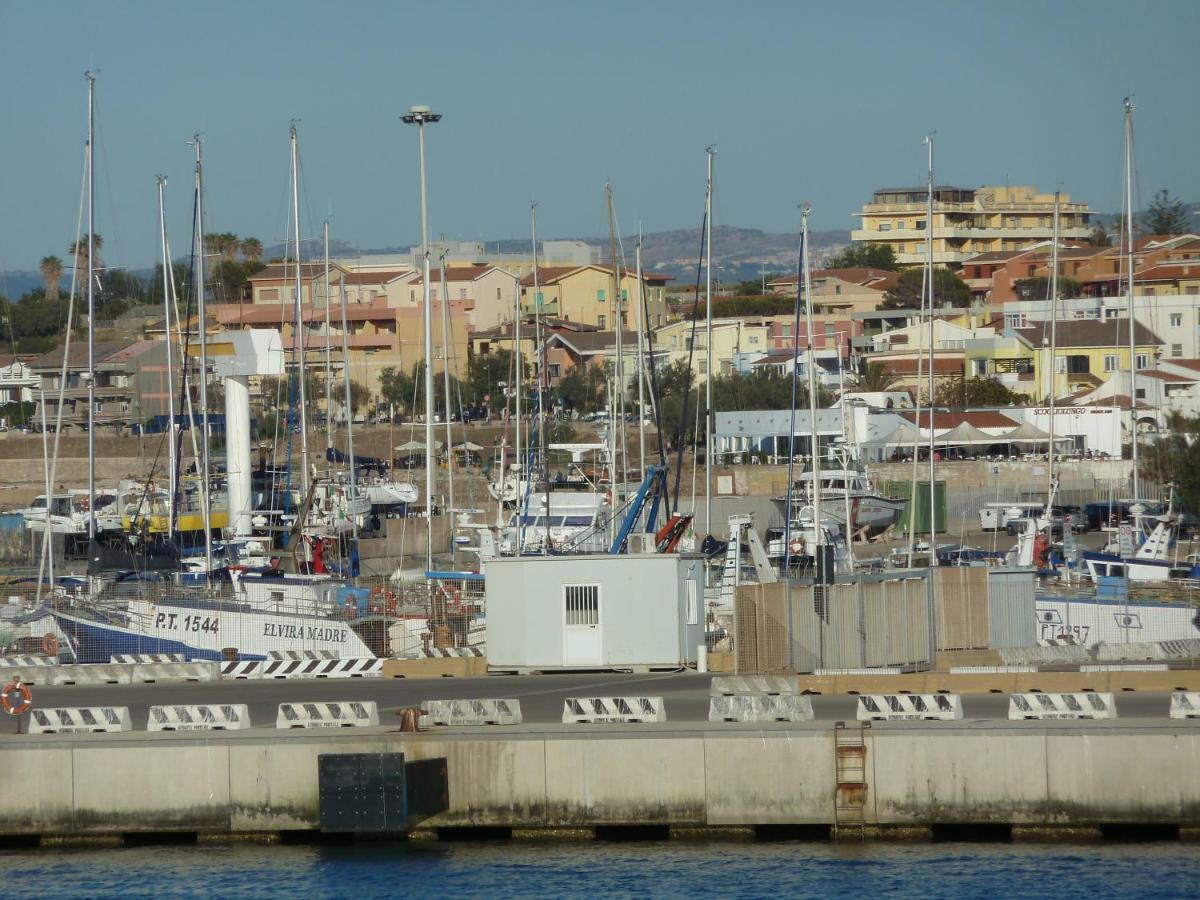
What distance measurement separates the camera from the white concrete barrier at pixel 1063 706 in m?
21.8

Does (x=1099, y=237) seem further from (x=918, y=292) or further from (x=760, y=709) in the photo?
(x=760, y=709)

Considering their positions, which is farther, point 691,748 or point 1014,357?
point 1014,357

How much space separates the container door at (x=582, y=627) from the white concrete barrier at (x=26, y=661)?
9.07 meters

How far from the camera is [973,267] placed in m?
139

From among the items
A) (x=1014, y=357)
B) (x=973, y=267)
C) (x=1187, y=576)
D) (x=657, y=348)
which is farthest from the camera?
(x=973, y=267)

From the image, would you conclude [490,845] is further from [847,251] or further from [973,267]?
[847,251]

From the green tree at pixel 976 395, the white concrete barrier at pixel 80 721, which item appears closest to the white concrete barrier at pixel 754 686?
the white concrete barrier at pixel 80 721

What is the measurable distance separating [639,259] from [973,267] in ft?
311

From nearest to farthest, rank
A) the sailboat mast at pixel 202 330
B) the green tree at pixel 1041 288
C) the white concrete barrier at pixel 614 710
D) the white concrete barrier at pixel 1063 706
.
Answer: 1. the white concrete barrier at pixel 1063 706
2. the white concrete barrier at pixel 614 710
3. the sailboat mast at pixel 202 330
4. the green tree at pixel 1041 288

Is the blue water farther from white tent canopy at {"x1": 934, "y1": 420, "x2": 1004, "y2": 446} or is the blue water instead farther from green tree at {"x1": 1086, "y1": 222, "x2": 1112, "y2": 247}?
green tree at {"x1": 1086, "y1": 222, "x2": 1112, "y2": 247}

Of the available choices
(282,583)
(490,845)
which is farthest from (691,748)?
(282,583)

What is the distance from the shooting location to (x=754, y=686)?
2445 cm

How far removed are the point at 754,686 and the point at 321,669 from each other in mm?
8379

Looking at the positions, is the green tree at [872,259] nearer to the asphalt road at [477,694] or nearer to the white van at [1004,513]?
the white van at [1004,513]
